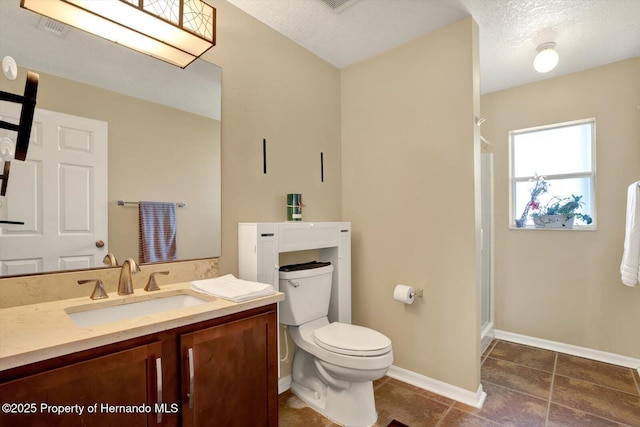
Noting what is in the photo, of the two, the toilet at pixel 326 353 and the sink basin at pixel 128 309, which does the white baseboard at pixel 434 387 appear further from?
the sink basin at pixel 128 309

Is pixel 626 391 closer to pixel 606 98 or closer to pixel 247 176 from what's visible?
pixel 606 98

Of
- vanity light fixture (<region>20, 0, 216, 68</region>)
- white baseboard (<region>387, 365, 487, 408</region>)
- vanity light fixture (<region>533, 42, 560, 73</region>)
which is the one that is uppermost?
vanity light fixture (<region>533, 42, 560, 73</region>)

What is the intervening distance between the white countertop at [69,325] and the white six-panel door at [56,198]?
187mm

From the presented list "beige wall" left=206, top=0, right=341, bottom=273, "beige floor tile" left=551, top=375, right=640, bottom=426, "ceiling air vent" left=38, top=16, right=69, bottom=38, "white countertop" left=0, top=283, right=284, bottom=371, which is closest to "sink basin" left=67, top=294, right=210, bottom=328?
"white countertop" left=0, top=283, right=284, bottom=371

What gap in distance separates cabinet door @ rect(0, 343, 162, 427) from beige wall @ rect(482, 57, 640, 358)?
3.16 m

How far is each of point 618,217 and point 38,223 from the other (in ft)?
12.4

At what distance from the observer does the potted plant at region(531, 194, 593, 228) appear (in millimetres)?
2736

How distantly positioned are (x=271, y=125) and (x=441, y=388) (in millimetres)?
2125

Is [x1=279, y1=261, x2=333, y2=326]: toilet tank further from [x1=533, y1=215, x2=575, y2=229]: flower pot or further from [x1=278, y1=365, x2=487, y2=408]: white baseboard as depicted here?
[x1=533, y1=215, x2=575, y2=229]: flower pot

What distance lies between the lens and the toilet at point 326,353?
67.3 inches

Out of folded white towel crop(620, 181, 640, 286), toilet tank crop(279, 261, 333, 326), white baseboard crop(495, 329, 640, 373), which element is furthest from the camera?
white baseboard crop(495, 329, 640, 373)

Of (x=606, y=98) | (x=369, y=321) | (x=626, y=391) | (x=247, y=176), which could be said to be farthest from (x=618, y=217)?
(x=247, y=176)

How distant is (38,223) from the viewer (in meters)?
1.25

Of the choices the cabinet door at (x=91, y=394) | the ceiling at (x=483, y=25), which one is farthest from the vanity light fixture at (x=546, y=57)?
the cabinet door at (x=91, y=394)
